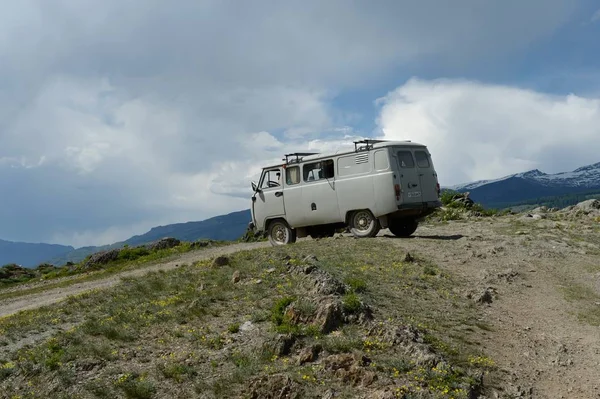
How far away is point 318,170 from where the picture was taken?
61.4ft

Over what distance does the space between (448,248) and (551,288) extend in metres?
4.23

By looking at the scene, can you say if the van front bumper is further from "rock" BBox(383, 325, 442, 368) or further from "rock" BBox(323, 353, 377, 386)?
"rock" BBox(323, 353, 377, 386)

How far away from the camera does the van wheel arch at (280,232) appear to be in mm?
19609

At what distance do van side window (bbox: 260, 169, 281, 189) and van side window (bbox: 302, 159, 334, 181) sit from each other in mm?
1137

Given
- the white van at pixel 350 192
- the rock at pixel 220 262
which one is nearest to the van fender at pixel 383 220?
the white van at pixel 350 192

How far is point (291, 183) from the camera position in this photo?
63.1 feet

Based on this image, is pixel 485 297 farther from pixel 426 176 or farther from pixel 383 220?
pixel 426 176

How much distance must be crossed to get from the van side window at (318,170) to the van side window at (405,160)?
2361 millimetres

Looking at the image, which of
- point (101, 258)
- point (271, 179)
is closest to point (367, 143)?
point (271, 179)

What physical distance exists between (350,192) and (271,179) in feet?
10.9

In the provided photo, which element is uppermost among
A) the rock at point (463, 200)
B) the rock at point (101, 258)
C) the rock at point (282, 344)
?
the rock at point (463, 200)

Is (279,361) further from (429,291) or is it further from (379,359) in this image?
(429,291)

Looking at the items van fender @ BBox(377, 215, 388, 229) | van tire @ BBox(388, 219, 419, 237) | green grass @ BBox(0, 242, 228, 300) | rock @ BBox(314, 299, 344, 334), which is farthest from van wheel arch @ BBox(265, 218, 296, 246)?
rock @ BBox(314, 299, 344, 334)

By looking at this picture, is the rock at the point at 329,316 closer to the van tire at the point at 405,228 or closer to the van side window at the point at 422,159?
the van side window at the point at 422,159
